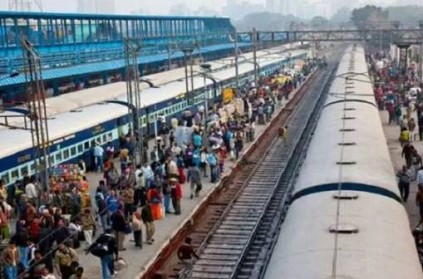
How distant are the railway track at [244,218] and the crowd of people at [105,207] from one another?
2.30 feet

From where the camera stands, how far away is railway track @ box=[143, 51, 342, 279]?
14914mm

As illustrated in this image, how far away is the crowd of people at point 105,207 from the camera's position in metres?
13.1

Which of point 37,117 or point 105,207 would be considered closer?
point 105,207

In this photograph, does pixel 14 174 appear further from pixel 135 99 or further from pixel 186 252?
pixel 186 252

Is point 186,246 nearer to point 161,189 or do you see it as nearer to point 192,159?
point 161,189

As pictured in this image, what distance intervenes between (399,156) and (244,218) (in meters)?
8.76

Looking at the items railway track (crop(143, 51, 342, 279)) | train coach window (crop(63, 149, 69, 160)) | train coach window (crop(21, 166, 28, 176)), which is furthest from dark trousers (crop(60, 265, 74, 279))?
train coach window (crop(63, 149, 69, 160))

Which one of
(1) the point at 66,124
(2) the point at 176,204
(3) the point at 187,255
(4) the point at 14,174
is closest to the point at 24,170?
(4) the point at 14,174

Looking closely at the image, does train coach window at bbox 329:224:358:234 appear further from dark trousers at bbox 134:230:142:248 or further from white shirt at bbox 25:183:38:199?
white shirt at bbox 25:183:38:199

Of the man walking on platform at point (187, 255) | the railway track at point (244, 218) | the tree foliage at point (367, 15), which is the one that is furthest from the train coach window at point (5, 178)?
the tree foliage at point (367, 15)

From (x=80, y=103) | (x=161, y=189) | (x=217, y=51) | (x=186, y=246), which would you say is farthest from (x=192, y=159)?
(x=217, y=51)

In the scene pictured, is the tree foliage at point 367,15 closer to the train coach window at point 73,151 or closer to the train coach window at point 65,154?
the train coach window at point 73,151

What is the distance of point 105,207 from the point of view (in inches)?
639

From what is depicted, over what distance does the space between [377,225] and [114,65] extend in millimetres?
36164
